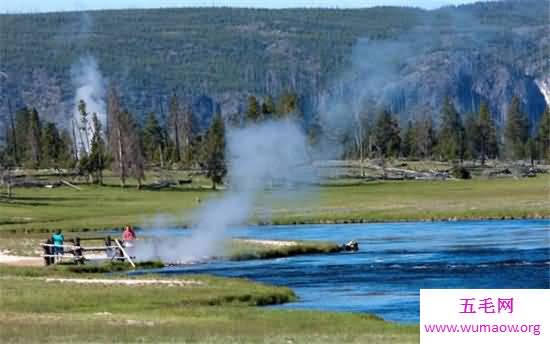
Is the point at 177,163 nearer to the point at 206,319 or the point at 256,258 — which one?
the point at 256,258

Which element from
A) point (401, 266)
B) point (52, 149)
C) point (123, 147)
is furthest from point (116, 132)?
point (401, 266)

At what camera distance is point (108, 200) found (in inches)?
4624

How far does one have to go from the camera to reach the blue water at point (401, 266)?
149 ft

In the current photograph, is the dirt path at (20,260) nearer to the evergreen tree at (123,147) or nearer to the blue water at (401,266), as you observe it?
the blue water at (401,266)

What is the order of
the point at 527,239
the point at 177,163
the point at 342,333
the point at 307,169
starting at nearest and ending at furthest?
1. the point at 342,333
2. the point at 527,239
3. the point at 307,169
4. the point at 177,163

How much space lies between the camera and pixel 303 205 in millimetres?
104188

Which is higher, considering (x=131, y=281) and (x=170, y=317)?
(x=170, y=317)

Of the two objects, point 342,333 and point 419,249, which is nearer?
point 342,333

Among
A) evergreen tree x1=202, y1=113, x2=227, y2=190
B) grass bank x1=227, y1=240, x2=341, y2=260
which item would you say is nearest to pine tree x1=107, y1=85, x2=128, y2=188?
evergreen tree x1=202, y1=113, x2=227, y2=190

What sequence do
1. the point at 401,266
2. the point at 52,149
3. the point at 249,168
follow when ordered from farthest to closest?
the point at 52,149, the point at 249,168, the point at 401,266

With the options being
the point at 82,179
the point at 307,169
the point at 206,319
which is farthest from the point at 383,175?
the point at 206,319

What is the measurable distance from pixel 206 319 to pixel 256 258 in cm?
2649

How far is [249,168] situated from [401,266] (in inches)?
657

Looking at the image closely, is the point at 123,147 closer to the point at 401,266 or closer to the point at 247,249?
the point at 247,249
